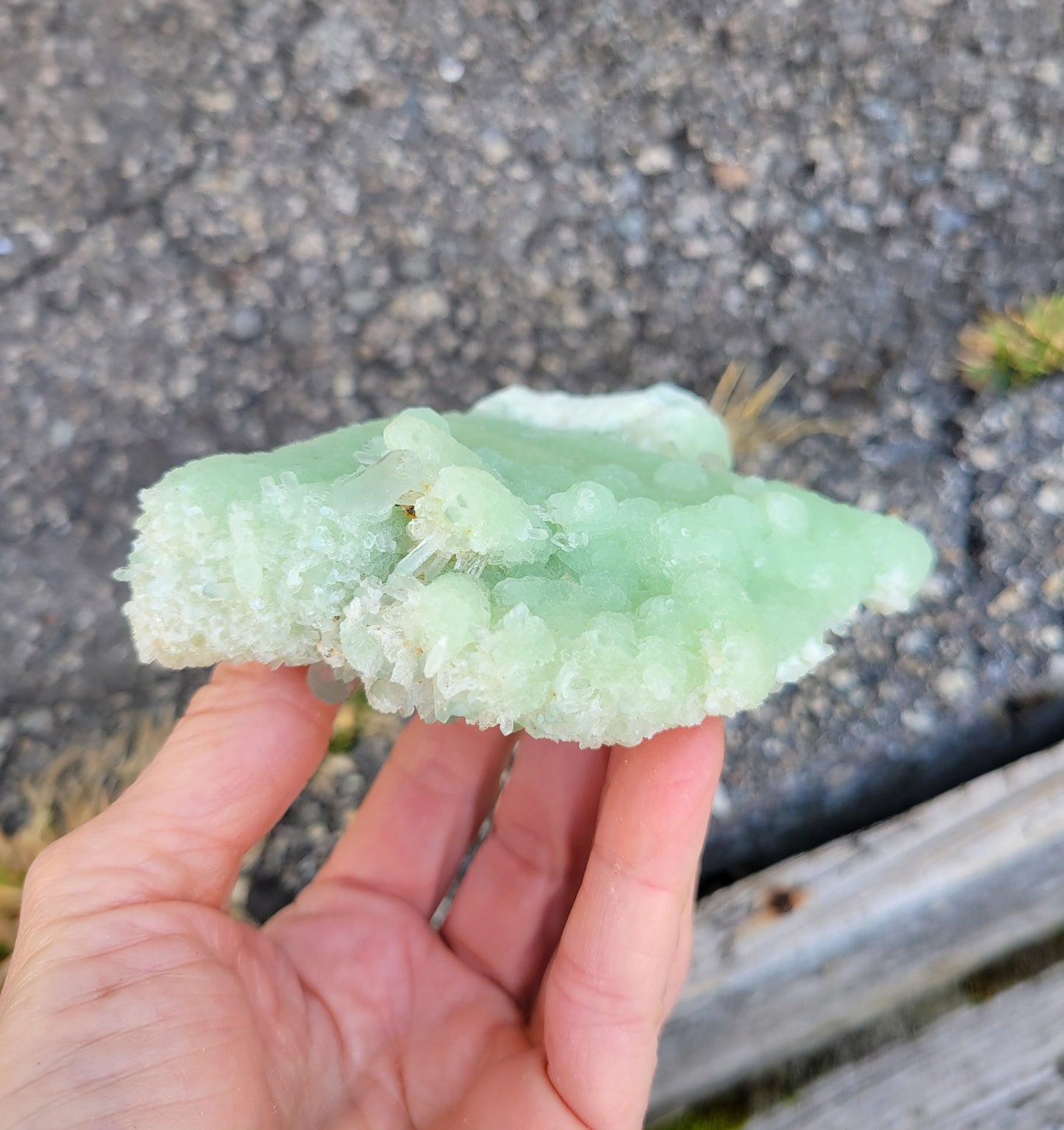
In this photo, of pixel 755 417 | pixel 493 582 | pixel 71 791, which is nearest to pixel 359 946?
pixel 493 582

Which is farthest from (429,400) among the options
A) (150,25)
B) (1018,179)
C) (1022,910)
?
(1022,910)

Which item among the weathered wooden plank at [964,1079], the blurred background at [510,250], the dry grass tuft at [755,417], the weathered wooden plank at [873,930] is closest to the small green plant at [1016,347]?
the blurred background at [510,250]

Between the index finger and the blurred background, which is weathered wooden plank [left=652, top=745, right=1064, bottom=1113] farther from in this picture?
the index finger

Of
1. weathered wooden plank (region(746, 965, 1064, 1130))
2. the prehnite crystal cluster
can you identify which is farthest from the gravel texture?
the prehnite crystal cluster

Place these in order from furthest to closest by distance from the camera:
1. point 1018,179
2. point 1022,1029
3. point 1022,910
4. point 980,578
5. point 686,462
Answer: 1. point 1018,179
2. point 980,578
3. point 1022,910
4. point 1022,1029
5. point 686,462

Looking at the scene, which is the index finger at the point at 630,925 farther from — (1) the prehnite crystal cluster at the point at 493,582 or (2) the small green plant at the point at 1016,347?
(2) the small green plant at the point at 1016,347

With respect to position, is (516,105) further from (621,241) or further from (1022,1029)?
(1022,1029)
